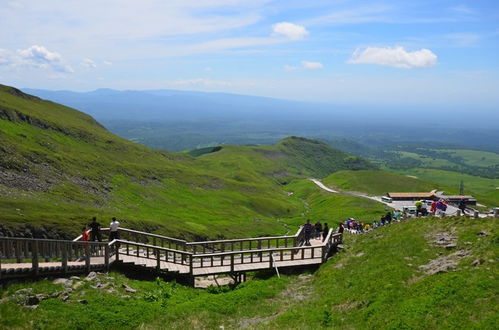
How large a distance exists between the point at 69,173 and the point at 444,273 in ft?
236

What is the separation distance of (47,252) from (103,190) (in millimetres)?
59846

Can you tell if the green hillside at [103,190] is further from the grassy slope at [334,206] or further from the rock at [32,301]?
the rock at [32,301]

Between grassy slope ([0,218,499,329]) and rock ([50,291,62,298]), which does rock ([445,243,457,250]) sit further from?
rock ([50,291,62,298])

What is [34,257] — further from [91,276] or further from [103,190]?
[103,190]

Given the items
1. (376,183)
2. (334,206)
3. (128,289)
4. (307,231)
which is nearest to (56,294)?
(128,289)

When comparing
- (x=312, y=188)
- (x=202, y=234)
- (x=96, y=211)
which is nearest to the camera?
(x=96, y=211)

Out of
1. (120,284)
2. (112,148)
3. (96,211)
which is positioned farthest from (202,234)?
(112,148)

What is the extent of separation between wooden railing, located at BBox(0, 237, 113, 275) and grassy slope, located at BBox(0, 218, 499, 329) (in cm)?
138

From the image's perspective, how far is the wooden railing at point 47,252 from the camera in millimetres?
19438

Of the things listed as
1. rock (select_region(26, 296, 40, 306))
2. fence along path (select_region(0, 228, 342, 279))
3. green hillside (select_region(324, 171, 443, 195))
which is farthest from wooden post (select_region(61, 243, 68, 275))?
green hillside (select_region(324, 171, 443, 195))

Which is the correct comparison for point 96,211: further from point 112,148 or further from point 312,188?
point 312,188

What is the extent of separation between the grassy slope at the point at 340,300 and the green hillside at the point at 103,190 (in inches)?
1177

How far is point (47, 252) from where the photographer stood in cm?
2108

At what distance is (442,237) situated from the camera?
2545cm
